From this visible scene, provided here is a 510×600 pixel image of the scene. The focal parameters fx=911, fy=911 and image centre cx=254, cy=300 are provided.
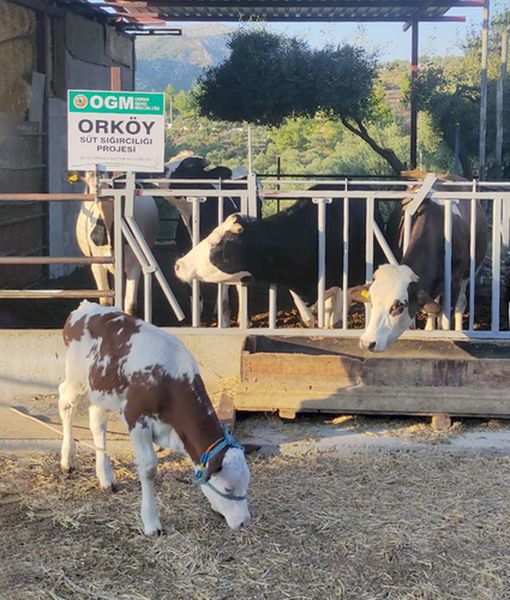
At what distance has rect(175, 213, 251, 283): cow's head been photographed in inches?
275

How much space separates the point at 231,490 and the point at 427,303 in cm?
264

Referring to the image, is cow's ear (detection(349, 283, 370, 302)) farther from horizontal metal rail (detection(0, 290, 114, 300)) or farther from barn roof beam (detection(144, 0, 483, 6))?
barn roof beam (detection(144, 0, 483, 6))

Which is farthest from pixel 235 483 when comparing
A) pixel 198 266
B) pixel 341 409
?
pixel 198 266

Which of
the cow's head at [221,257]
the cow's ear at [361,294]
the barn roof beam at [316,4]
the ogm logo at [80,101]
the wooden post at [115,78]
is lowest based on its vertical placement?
the cow's ear at [361,294]

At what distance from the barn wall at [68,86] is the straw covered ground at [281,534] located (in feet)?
23.9

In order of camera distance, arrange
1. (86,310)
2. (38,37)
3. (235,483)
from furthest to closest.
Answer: (38,37) < (86,310) < (235,483)

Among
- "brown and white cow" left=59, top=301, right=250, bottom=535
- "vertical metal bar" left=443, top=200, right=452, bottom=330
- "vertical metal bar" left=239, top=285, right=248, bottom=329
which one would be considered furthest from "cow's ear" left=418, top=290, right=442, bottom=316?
"brown and white cow" left=59, top=301, right=250, bottom=535

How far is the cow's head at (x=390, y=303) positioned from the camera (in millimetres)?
5852

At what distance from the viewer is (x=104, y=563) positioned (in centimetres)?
401

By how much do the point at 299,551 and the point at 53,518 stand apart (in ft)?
4.13

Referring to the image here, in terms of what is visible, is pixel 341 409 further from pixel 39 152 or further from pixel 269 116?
pixel 269 116

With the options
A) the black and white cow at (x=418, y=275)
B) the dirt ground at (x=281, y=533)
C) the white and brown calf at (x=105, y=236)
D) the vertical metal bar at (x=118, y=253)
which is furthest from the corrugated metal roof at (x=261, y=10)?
the dirt ground at (x=281, y=533)

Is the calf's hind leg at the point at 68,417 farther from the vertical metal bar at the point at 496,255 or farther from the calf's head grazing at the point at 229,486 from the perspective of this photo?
the vertical metal bar at the point at 496,255

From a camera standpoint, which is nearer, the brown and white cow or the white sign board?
the brown and white cow
